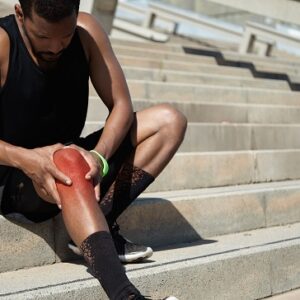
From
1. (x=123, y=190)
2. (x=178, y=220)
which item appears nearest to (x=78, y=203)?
(x=123, y=190)

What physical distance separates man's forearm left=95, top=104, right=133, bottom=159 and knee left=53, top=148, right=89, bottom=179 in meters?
0.25

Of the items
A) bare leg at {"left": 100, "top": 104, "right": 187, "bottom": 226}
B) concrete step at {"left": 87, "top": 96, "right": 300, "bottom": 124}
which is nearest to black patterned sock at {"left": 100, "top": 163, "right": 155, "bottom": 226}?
bare leg at {"left": 100, "top": 104, "right": 187, "bottom": 226}

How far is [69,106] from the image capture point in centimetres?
323

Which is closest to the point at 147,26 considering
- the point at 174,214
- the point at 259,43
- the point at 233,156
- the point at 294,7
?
the point at 259,43

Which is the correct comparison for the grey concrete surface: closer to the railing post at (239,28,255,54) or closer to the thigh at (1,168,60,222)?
the thigh at (1,168,60,222)

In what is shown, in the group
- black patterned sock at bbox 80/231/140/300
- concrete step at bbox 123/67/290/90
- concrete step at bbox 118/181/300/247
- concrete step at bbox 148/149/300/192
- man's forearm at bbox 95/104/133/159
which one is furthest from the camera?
concrete step at bbox 123/67/290/90

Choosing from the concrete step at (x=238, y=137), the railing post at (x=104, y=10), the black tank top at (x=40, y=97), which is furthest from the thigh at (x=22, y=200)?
the railing post at (x=104, y=10)

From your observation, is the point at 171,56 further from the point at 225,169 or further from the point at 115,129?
the point at 115,129

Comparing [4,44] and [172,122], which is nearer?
[4,44]

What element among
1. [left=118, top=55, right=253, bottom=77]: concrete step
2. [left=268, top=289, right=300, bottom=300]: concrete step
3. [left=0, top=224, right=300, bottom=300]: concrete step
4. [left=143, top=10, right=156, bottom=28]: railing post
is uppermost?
[left=118, top=55, right=253, bottom=77]: concrete step

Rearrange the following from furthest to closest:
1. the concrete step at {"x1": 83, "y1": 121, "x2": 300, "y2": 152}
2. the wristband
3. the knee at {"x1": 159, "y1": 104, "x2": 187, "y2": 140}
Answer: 1. the concrete step at {"x1": 83, "y1": 121, "x2": 300, "y2": 152}
2. the knee at {"x1": 159, "y1": 104, "x2": 187, "y2": 140}
3. the wristband

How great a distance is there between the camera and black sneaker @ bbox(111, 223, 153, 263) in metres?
3.21

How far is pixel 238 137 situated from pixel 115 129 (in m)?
2.63

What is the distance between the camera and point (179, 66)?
25.3 ft
